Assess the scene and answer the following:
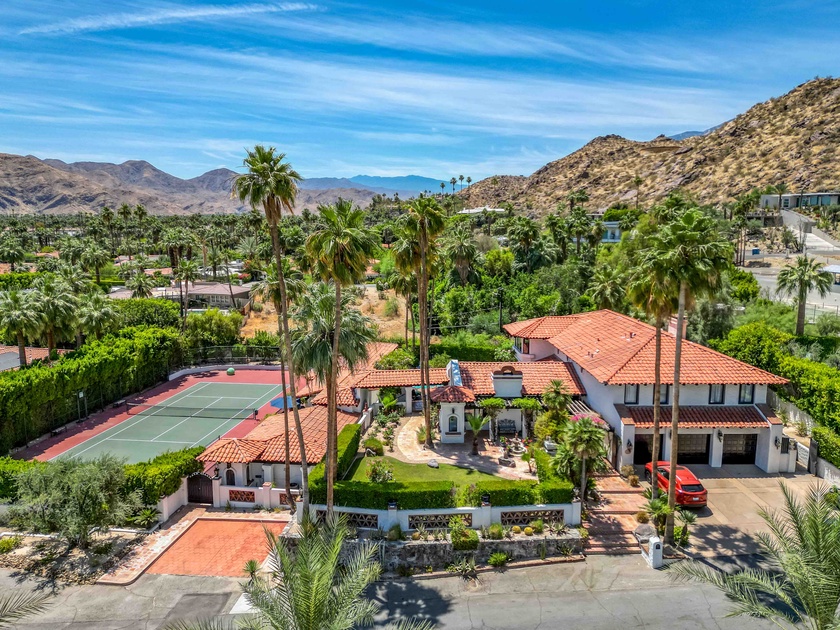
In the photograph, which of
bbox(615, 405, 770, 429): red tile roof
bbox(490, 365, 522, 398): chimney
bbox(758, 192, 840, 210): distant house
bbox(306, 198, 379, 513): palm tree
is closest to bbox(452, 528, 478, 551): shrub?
bbox(306, 198, 379, 513): palm tree

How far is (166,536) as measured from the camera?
935 inches

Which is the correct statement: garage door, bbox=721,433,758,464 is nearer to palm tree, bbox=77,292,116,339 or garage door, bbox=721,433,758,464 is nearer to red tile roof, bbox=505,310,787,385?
red tile roof, bbox=505,310,787,385

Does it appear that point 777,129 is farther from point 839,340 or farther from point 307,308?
point 307,308

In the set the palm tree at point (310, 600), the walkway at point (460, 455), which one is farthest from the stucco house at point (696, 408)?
the palm tree at point (310, 600)

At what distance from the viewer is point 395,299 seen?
72.9m

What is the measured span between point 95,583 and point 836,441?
32583mm

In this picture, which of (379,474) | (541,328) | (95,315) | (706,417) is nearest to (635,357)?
(706,417)

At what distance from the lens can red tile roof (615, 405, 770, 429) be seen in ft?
Answer: 88.0

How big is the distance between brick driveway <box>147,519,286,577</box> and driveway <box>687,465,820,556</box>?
1800 cm

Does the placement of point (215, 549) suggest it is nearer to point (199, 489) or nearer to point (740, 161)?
point (199, 489)

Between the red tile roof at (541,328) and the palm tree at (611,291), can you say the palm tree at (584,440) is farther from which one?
the palm tree at (611,291)

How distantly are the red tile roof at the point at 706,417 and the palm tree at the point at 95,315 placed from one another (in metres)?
38.0

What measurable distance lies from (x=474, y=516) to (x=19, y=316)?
1278 inches

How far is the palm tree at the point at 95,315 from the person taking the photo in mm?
42125
